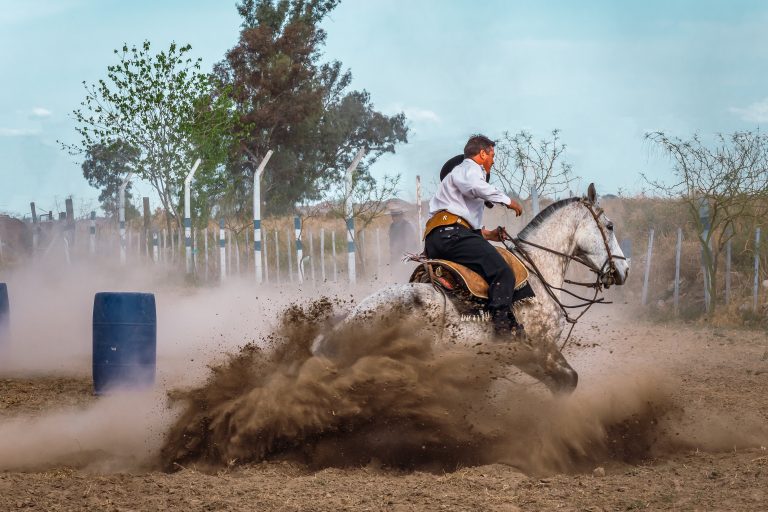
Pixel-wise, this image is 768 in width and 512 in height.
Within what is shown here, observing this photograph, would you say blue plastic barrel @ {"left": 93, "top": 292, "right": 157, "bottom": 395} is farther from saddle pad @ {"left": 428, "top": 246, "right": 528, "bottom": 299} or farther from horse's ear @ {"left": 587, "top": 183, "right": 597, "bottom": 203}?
horse's ear @ {"left": 587, "top": 183, "right": 597, "bottom": 203}

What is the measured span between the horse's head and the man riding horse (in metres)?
0.75

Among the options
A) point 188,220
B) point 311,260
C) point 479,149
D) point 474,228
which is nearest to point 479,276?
point 474,228

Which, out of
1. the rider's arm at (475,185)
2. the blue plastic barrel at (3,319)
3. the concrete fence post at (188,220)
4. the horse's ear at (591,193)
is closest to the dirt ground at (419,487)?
the horse's ear at (591,193)

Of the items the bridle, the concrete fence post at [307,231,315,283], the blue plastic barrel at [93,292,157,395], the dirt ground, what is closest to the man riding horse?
the bridle

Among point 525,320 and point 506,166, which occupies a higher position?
point 506,166

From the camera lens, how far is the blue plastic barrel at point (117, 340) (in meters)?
8.92

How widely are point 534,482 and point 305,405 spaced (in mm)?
1587

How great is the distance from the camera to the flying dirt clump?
6.01 m

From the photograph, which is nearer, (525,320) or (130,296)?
(525,320)

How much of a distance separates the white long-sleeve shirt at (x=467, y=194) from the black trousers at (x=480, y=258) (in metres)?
0.16

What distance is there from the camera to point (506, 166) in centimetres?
1753

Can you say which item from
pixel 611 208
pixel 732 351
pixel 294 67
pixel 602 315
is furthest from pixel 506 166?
pixel 294 67

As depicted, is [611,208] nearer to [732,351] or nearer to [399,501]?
[732,351]

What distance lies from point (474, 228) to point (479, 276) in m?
0.59
